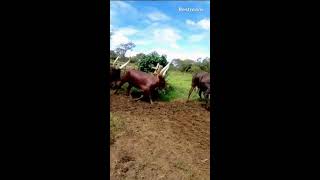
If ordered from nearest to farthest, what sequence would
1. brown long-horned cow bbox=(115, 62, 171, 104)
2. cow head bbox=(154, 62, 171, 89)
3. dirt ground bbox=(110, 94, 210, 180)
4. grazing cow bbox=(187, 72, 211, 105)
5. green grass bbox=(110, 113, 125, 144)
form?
dirt ground bbox=(110, 94, 210, 180) < green grass bbox=(110, 113, 125, 144) < grazing cow bbox=(187, 72, 211, 105) < cow head bbox=(154, 62, 171, 89) < brown long-horned cow bbox=(115, 62, 171, 104)

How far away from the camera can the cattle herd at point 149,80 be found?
9.09ft

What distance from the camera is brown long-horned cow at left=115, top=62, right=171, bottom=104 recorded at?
3102 millimetres

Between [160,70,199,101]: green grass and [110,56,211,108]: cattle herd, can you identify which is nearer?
[110,56,211,108]: cattle herd

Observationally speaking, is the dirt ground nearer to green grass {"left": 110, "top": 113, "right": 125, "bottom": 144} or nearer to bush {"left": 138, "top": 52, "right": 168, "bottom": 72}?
green grass {"left": 110, "top": 113, "right": 125, "bottom": 144}

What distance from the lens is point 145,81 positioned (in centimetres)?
332

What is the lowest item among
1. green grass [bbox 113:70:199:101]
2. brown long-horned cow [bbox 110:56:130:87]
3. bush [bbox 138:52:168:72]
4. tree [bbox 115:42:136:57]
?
green grass [bbox 113:70:199:101]

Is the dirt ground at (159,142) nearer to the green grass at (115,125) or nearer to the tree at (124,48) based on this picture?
the green grass at (115,125)

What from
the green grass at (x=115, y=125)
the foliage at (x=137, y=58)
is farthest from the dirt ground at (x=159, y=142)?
the foliage at (x=137, y=58)

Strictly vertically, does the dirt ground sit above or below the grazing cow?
below

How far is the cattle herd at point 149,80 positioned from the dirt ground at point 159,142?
0.15 meters

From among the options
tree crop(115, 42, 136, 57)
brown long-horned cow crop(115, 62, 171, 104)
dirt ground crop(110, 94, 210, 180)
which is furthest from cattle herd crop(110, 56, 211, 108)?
tree crop(115, 42, 136, 57)

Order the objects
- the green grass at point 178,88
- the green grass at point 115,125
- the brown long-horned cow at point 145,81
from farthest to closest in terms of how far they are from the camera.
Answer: the green grass at point 178,88 → the brown long-horned cow at point 145,81 → the green grass at point 115,125
